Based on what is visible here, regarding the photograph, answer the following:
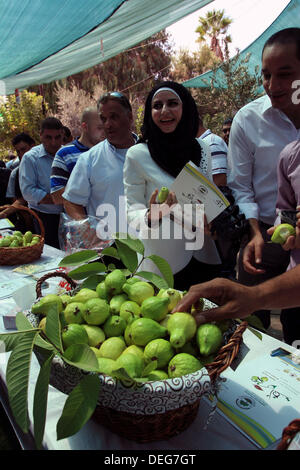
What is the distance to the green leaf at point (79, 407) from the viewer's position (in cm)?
62

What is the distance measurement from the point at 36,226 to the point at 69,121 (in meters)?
13.4

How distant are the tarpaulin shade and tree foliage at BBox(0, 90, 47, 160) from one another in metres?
4.65

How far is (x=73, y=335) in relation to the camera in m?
0.75

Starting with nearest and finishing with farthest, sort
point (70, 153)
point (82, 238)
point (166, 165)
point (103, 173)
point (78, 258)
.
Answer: point (78, 258), point (82, 238), point (166, 165), point (103, 173), point (70, 153)

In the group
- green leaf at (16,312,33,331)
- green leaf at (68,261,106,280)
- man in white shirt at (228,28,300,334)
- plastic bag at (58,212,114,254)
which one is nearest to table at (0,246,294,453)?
green leaf at (16,312,33,331)

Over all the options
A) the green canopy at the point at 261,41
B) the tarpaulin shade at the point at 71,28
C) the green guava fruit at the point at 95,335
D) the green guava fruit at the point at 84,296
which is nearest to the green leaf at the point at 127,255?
the green guava fruit at the point at 84,296

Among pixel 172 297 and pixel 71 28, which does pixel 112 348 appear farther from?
pixel 71 28

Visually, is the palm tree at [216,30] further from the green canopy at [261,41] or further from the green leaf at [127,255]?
the green leaf at [127,255]

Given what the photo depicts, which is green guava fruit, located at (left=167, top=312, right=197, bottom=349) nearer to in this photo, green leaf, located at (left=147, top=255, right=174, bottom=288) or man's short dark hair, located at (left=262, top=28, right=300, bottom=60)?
green leaf, located at (left=147, top=255, right=174, bottom=288)

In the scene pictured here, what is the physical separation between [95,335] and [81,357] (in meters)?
0.14

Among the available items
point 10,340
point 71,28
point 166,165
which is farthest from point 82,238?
point 71,28

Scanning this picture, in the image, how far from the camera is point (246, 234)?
1.62m

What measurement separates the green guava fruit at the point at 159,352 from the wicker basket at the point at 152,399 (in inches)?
2.9

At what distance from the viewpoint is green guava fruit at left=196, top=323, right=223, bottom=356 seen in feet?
2.44
